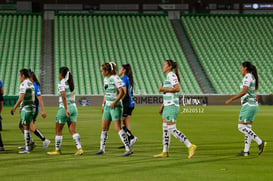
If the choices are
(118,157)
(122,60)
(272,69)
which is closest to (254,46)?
(272,69)

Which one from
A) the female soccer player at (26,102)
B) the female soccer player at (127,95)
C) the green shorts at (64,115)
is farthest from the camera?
the female soccer player at (127,95)

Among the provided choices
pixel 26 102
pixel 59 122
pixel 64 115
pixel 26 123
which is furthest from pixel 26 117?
pixel 64 115

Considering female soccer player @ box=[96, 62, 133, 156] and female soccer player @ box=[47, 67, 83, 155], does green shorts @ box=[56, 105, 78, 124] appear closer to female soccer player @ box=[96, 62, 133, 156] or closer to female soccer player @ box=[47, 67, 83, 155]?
female soccer player @ box=[47, 67, 83, 155]

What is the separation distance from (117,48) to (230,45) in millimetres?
11888

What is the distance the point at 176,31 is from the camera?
174 ft

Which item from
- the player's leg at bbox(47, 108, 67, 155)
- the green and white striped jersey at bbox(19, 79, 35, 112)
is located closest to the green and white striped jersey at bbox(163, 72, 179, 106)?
the player's leg at bbox(47, 108, 67, 155)

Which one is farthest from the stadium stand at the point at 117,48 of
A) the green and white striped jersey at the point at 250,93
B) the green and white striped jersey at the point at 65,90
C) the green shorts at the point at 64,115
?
the green and white striped jersey at the point at 250,93

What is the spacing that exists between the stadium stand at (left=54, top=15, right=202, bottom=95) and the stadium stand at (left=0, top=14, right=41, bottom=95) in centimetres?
203

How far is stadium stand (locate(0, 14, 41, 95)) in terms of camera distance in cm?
4401

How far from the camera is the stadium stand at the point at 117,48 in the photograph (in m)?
44.6

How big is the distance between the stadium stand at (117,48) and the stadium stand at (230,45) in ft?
7.29

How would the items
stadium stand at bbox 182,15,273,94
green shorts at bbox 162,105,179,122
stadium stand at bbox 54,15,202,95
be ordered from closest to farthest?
green shorts at bbox 162,105,179,122, stadium stand at bbox 54,15,202,95, stadium stand at bbox 182,15,273,94

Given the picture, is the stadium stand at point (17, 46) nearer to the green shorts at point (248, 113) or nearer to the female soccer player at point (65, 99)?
the female soccer player at point (65, 99)

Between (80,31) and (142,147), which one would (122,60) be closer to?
(80,31)
